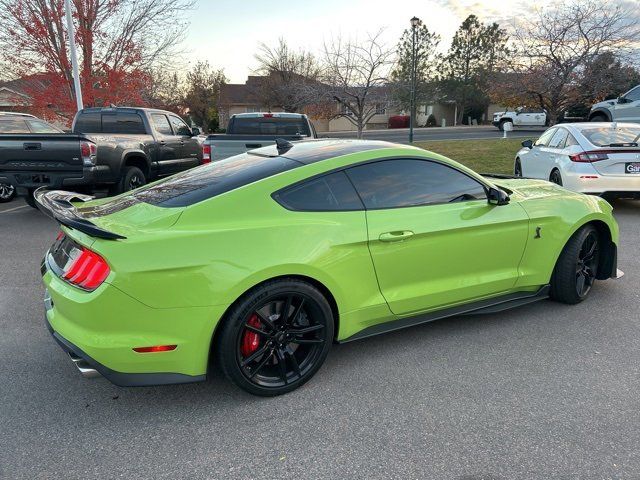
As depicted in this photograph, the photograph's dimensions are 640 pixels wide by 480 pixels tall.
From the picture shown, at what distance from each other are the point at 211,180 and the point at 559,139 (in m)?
7.23

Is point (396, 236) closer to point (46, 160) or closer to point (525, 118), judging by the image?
point (46, 160)

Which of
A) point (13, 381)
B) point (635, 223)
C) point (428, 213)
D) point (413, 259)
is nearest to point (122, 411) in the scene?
point (13, 381)

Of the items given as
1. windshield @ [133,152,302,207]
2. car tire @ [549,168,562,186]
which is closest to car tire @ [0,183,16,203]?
windshield @ [133,152,302,207]

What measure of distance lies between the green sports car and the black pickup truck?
4240mm

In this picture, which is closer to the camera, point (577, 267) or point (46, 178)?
point (577, 267)

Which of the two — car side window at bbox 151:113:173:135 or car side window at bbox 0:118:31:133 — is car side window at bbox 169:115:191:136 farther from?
car side window at bbox 0:118:31:133

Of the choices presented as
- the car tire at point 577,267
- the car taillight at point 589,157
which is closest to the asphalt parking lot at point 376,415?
the car tire at point 577,267

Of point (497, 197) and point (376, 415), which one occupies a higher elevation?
point (497, 197)

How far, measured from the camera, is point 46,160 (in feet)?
23.9

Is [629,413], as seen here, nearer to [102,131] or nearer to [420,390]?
[420,390]

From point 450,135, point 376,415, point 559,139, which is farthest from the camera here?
point 450,135

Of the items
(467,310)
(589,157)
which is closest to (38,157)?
(467,310)

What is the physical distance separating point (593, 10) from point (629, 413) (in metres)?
16.2

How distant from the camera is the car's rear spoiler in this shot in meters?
2.54
